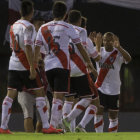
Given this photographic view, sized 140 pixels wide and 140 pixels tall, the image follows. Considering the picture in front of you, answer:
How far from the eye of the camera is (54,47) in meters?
8.09

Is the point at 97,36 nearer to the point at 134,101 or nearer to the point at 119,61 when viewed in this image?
the point at 119,61

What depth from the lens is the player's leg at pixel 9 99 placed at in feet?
25.7

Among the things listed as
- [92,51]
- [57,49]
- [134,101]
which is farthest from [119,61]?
[134,101]

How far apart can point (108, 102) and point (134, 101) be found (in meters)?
7.42

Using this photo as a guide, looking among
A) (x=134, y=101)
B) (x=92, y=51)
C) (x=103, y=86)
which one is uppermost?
(x=92, y=51)

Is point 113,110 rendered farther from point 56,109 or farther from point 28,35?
point 28,35

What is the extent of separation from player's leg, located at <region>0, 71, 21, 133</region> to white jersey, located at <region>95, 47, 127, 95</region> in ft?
9.57

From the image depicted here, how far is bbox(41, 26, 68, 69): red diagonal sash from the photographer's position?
26.4 ft

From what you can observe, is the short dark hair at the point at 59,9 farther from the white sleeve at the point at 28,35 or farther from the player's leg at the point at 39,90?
the player's leg at the point at 39,90

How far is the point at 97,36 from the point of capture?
32.0 feet

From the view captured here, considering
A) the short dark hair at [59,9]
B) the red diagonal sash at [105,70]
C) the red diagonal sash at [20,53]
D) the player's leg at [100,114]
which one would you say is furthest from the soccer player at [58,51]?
the player's leg at [100,114]

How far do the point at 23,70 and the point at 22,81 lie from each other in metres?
0.16

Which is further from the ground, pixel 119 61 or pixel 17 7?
pixel 17 7

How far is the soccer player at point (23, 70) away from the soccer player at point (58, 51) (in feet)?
0.80
